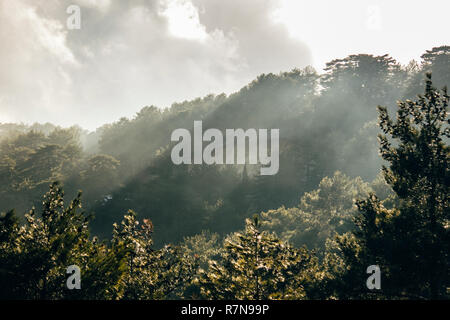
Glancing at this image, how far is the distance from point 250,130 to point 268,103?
13968mm

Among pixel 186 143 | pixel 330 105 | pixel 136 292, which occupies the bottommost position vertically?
pixel 136 292

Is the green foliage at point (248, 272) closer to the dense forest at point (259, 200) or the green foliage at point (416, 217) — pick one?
the dense forest at point (259, 200)

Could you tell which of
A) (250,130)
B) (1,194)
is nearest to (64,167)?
(1,194)

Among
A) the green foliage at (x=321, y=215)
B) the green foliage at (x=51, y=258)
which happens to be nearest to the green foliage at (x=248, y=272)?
the green foliage at (x=51, y=258)

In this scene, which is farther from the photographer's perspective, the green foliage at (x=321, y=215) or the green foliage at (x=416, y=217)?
the green foliage at (x=321, y=215)

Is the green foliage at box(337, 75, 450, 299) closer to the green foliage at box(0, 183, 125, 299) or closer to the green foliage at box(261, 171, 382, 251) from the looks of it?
the green foliage at box(0, 183, 125, 299)

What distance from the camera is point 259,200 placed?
68562mm

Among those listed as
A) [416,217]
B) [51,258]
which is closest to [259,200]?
[416,217]

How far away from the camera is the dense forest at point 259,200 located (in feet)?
32.7

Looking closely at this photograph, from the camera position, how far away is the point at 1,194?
60094 millimetres

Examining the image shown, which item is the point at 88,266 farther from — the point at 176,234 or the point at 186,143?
the point at 186,143

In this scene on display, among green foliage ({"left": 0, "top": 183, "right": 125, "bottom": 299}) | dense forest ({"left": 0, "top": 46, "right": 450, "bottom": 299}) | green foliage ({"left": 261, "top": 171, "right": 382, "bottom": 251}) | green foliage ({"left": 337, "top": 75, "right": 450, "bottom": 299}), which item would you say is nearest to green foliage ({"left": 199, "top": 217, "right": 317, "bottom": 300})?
dense forest ({"left": 0, "top": 46, "right": 450, "bottom": 299})
